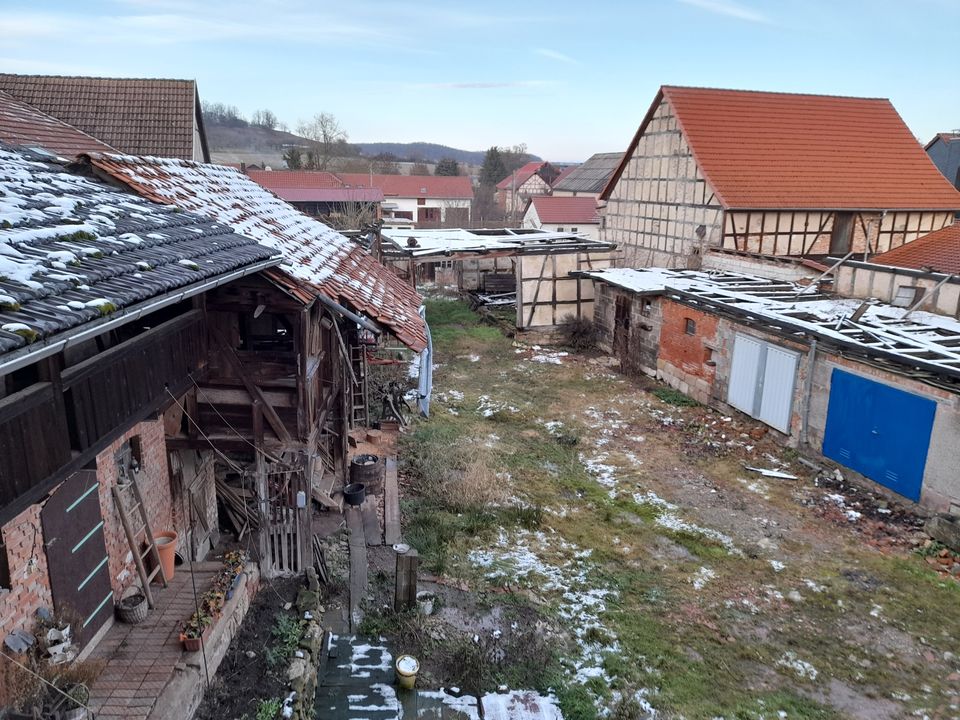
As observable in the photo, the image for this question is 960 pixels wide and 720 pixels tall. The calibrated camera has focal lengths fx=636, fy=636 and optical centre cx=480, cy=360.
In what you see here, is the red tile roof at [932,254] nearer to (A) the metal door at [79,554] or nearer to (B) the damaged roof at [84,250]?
(B) the damaged roof at [84,250]

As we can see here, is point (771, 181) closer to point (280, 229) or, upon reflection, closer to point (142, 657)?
point (280, 229)

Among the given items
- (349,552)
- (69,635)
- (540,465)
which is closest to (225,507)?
(349,552)

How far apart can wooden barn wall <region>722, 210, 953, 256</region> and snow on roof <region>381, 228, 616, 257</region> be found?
4.82 m

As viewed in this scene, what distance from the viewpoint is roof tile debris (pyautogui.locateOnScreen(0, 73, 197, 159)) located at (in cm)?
1989

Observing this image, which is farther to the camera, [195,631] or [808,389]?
[808,389]

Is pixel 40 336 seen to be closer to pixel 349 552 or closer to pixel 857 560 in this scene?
pixel 349 552

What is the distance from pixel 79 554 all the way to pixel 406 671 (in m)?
3.38

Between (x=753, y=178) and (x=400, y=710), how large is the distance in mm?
21593

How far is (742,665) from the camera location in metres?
7.37

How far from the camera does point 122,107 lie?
20641 millimetres

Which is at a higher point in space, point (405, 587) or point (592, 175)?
point (592, 175)

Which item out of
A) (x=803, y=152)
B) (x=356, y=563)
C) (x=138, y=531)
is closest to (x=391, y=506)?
(x=356, y=563)

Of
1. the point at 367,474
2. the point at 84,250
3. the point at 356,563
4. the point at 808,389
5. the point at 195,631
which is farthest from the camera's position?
the point at 808,389

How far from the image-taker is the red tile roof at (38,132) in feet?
42.7
